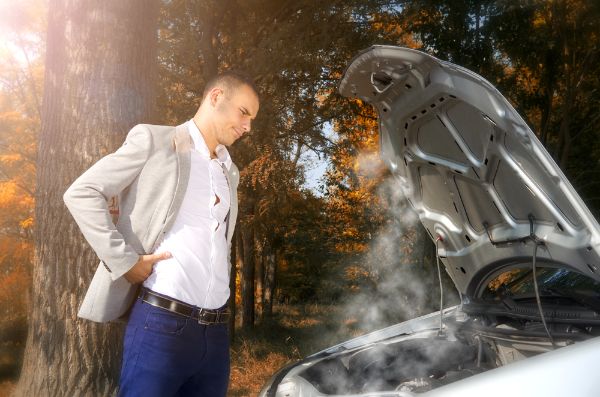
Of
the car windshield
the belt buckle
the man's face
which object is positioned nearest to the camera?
the belt buckle

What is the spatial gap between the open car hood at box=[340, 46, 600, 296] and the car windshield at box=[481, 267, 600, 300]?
18 cm

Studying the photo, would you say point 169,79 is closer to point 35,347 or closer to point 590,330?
point 35,347

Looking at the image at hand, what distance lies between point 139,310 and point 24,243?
11497 mm

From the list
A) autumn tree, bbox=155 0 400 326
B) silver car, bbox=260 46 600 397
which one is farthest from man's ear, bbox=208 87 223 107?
autumn tree, bbox=155 0 400 326

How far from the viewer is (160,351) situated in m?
2.15

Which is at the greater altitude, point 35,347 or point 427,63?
point 427,63

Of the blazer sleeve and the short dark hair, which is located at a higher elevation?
the short dark hair

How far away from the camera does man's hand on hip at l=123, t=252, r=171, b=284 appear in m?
2.19

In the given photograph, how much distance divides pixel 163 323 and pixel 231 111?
100cm

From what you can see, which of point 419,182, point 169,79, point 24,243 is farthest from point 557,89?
point 24,243

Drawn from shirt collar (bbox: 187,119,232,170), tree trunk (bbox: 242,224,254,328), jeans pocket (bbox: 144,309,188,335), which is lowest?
tree trunk (bbox: 242,224,254,328)

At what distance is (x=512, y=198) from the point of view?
8.65ft

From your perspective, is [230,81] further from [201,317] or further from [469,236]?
[469,236]

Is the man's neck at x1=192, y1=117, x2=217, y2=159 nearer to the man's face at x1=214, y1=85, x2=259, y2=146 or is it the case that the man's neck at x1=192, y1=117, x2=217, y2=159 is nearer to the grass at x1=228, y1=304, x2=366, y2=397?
the man's face at x1=214, y1=85, x2=259, y2=146
